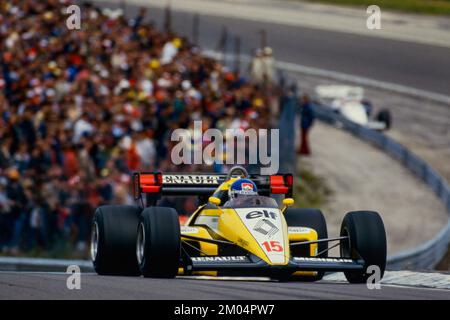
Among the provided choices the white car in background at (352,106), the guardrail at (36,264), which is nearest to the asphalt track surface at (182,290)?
the guardrail at (36,264)

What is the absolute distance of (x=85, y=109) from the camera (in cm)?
2055

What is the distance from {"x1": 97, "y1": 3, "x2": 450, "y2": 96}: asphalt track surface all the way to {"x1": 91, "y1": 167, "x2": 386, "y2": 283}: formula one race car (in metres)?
23.4

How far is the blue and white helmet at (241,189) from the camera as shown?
12938mm

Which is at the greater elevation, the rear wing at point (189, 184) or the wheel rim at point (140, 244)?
the rear wing at point (189, 184)

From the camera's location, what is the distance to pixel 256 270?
38.8 ft

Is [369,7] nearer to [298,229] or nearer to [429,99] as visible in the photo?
[429,99]

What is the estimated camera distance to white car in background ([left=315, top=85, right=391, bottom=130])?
31766 mm

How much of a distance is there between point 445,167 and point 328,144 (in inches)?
106

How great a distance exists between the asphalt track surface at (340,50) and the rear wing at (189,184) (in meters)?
23.0

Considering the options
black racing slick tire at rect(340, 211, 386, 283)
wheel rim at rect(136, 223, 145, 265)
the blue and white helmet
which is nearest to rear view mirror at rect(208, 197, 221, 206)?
the blue and white helmet

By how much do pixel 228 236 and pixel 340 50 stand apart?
29.2 m

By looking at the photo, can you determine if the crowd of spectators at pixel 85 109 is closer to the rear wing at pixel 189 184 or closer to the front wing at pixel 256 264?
the rear wing at pixel 189 184

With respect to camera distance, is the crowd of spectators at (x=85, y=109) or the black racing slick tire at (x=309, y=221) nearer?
the black racing slick tire at (x=309, y=221)
